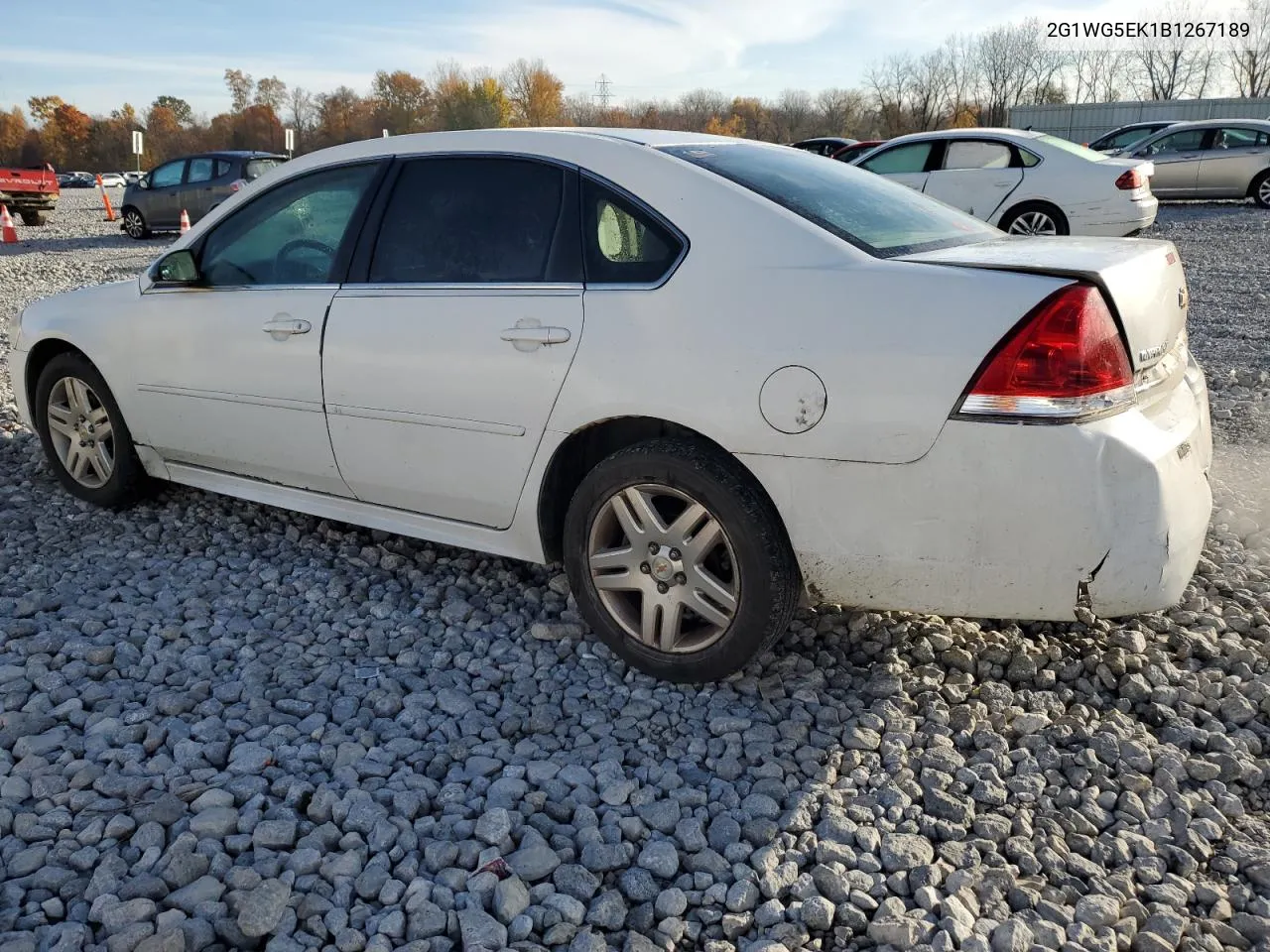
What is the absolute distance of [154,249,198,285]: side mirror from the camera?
4211 mm

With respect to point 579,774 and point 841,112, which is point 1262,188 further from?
point 841,112

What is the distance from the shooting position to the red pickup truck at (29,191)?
24250 millimetres

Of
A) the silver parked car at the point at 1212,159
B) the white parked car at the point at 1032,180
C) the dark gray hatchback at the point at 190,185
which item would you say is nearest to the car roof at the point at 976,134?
the white parked car at the point at 1032,180

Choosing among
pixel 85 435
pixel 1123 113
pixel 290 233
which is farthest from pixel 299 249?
pixel 1123 113

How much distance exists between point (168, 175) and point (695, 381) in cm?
1950

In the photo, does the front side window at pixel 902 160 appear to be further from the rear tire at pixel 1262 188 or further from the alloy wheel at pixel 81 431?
the alloy wheel at pixel 81 431

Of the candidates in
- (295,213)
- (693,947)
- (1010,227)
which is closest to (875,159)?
(1010,227)

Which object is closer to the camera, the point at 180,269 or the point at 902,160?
the point at 180,269

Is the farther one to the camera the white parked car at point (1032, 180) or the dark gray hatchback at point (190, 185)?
the dark gray hatchback at point (190, 185)

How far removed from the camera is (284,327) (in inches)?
151

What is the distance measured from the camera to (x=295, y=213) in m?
4.06

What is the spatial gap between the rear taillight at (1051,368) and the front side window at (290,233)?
2413 millimetres

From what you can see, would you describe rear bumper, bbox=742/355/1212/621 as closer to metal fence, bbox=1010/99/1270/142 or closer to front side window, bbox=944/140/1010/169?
front side window, bbox=944/140/1010/169

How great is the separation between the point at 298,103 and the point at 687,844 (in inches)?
4203
